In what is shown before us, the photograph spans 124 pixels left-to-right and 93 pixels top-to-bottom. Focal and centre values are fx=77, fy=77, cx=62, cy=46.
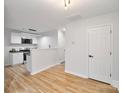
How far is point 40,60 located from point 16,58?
7.41 ft

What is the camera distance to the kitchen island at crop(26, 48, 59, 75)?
12.5 ft

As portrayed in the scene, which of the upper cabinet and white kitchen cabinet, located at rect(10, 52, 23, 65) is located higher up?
the upper cabinet

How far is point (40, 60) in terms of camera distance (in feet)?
14.0

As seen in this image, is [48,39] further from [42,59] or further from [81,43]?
[81,43]

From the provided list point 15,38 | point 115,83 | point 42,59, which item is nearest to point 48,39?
point 15,38

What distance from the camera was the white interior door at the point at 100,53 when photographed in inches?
111

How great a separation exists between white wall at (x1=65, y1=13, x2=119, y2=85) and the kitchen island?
4.67ft

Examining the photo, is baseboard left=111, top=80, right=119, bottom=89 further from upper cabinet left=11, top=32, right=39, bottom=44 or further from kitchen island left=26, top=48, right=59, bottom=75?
upper cabinet left=11, top=32, right=39, bottom=44

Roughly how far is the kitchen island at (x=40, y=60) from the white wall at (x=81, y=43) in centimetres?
142

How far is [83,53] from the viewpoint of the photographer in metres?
3.40

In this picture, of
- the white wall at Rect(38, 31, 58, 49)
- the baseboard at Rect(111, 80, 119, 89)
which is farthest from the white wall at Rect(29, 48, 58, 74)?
the baseboard at Rect(111, 80, 119, 89)

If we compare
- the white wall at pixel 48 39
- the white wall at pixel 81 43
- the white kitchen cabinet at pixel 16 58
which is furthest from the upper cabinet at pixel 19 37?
the white wall at pixel 81 43

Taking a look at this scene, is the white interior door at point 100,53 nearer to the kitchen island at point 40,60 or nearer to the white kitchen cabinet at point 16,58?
the kitchen island at point 40,60
